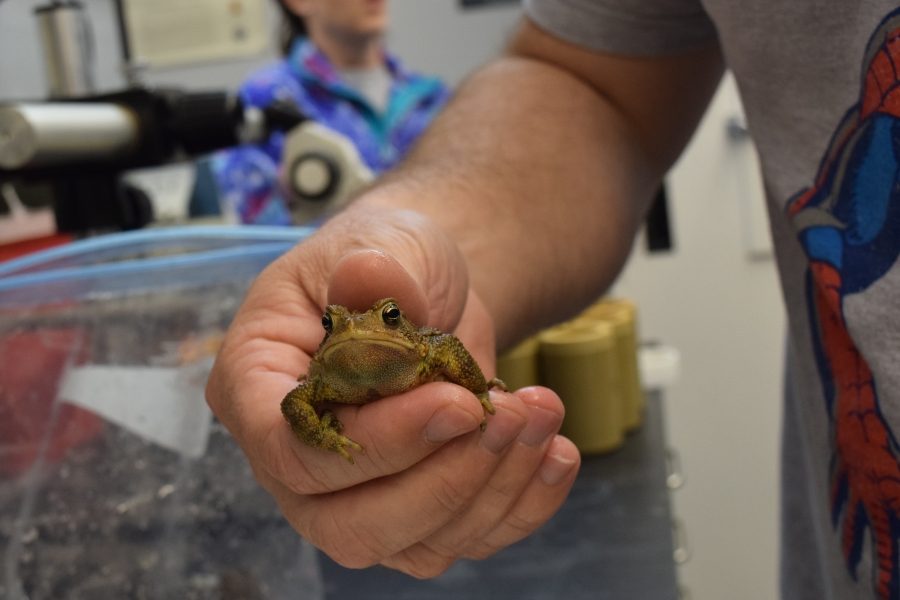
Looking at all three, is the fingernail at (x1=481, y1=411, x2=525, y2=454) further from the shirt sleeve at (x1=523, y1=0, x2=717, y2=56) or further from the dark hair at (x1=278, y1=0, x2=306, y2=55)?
the dark hair at (x1=278, y1=0, x2=306, y2=55)

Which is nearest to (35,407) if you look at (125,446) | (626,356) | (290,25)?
(125,446)

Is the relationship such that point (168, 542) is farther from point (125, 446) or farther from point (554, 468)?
point (554, 468)

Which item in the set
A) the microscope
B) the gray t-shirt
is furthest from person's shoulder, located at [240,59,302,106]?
the gray t-shirt

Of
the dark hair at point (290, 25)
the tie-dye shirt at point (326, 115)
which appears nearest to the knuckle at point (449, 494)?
the tie-dye shirt at point (326, 115)

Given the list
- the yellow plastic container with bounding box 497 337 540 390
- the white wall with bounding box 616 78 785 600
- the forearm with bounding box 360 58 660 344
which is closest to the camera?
the forearm with bounding box 360 58 660 344

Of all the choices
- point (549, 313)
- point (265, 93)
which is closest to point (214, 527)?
point (549, 313)

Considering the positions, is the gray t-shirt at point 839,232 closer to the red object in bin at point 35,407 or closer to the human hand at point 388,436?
the human hand at point 388,436

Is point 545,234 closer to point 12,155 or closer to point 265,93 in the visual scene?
point 12,155
